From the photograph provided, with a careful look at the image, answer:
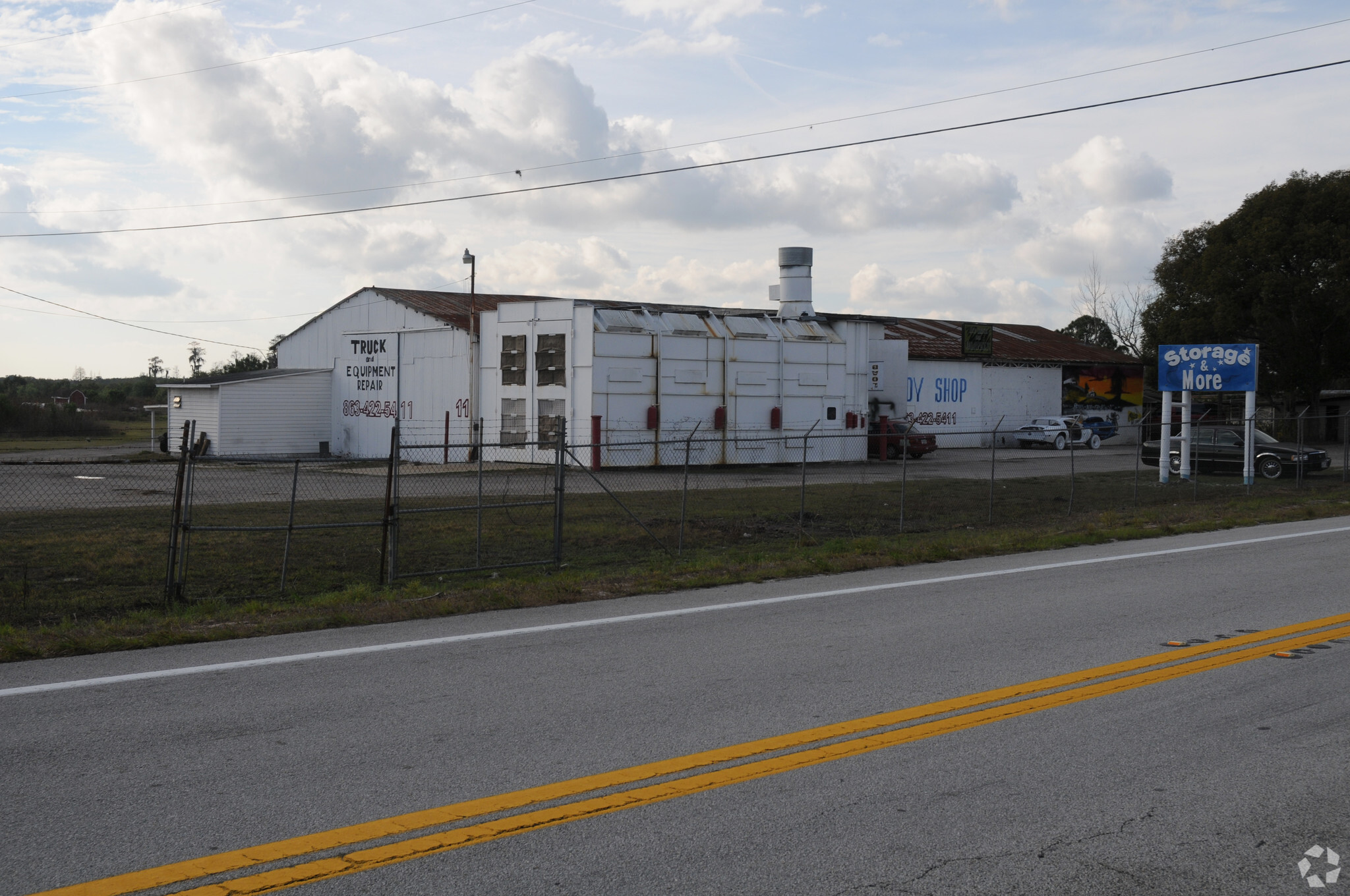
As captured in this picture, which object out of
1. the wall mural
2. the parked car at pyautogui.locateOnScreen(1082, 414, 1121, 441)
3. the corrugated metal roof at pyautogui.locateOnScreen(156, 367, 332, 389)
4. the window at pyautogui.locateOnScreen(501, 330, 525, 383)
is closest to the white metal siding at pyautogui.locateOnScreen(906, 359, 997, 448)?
the parked car at pyautogui.locateOnScreen(1082, 414, 1121, 441)

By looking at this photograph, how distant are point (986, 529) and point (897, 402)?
26.7 meters

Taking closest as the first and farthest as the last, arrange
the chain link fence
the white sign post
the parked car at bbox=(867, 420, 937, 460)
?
the chain link fence, the white sign post, the parked car at bbox=(867, 420, 937, 460)

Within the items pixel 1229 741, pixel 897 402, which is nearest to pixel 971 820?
pixel 1229 741

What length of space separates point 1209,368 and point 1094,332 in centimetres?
5872

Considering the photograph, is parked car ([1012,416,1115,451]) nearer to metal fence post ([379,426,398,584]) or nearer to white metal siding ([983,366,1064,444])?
white metal siding ([983,366,1064,444])

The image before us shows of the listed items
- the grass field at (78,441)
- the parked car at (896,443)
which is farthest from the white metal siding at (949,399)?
the grass field at (78,441)

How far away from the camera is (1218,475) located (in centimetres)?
3056

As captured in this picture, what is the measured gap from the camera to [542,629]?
372 inches

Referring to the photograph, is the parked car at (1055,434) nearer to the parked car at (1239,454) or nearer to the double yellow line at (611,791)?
the parked car at (1239,454)

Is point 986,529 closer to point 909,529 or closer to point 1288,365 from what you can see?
point 909,529

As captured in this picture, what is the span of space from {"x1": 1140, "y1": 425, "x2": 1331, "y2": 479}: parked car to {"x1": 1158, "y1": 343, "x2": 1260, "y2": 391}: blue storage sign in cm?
137

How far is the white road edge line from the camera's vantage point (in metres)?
7.51

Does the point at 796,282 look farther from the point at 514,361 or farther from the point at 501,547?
the point at 501,547

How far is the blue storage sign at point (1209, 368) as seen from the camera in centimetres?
2672
